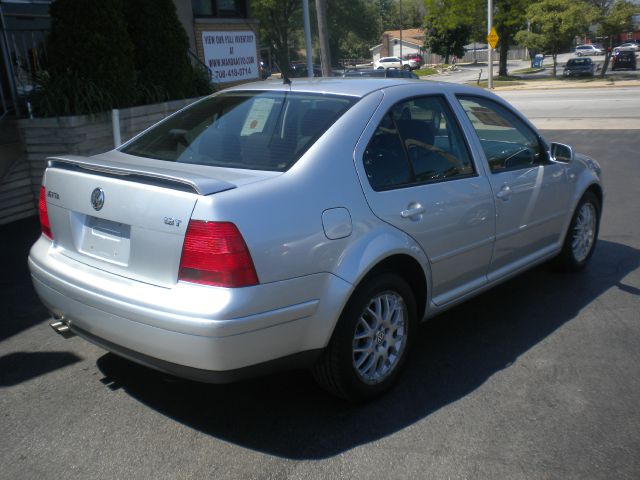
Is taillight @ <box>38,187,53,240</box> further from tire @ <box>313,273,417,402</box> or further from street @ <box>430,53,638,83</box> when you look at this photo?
street @ <box>430,53,638,83</box>

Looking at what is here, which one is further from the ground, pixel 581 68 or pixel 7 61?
pixel 7 61

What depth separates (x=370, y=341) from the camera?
3643 millimetres

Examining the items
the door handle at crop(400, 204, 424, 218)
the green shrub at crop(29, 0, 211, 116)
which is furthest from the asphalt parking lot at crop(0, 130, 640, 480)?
the green shrub at crop(29, 0, 211, 116)

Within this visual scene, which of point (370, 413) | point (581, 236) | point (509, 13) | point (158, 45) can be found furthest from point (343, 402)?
point (509, 13)

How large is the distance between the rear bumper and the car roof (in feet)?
4.22

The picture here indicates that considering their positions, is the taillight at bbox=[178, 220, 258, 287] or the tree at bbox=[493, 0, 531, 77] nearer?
the taillight at bbox=[178, 220, 258, 287]

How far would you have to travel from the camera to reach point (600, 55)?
73.9 metres

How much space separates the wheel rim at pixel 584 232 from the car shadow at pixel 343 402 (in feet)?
2.25

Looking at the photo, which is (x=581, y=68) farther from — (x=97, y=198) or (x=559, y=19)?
(x=97, y=198)

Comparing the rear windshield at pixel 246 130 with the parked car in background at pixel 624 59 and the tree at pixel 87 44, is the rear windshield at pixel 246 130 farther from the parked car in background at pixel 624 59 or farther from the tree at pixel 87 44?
the parked car in background at pixel 624 59

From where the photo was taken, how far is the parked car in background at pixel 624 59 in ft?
154

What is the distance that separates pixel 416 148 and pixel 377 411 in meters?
1.54

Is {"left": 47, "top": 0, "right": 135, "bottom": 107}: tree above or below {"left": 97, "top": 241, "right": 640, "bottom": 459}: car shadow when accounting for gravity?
above

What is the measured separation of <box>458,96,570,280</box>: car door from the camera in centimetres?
457
